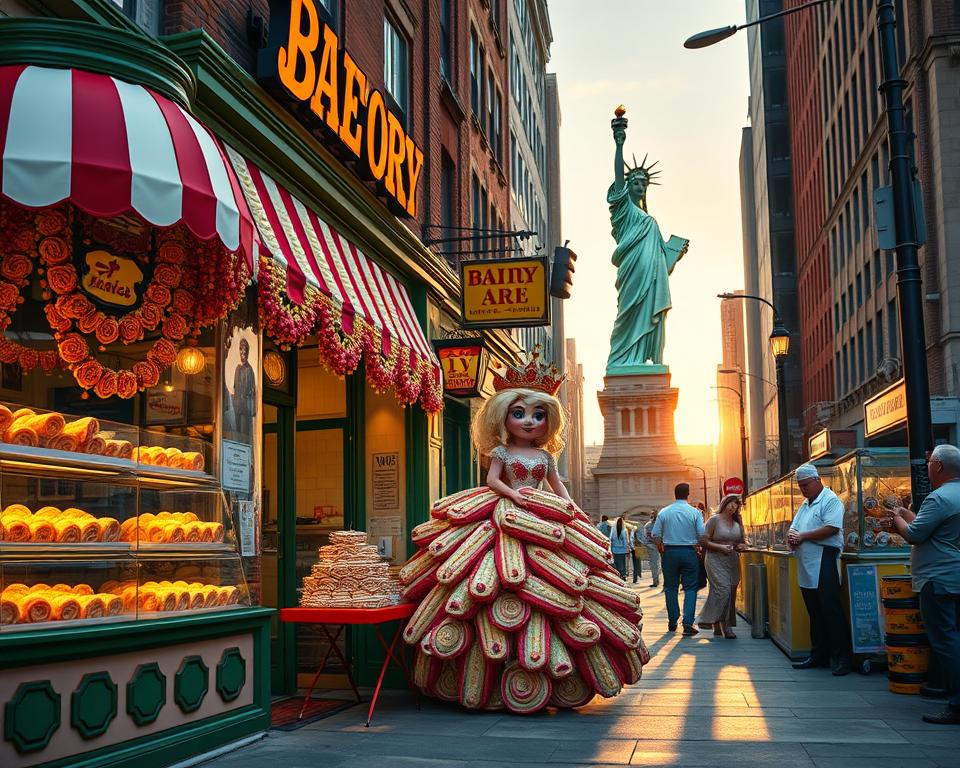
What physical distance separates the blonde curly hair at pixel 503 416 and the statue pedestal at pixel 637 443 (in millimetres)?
55042

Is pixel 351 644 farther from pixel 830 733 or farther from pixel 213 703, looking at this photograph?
pixel 830 733

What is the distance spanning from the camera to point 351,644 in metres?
10.5

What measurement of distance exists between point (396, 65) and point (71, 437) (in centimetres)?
955

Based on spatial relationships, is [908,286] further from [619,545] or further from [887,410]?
[887,410]

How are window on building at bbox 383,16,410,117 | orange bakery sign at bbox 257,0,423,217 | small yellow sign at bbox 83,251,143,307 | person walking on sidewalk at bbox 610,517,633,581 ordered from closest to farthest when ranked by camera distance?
small yellow sign at bbox 83,251,143,307, orange bakery sign at bbox 257,0,423,217, window on building at bbox 383,16,410,117, person walking on sidewalk at bbox 610,517,633,581

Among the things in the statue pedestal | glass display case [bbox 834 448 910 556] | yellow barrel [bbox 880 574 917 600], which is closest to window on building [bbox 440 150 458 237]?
glass display case [bbox 834 448 910 556]

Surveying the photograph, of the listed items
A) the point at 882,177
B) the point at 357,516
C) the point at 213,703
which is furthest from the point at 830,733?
the point at 882,177

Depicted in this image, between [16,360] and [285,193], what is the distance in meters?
3.00

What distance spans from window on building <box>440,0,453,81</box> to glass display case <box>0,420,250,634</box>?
12.0 metres

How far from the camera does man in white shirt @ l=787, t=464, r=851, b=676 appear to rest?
10352mm

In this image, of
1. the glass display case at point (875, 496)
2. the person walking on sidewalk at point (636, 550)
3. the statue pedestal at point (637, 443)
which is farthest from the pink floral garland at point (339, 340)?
the statue pedestal at point (637, 443)

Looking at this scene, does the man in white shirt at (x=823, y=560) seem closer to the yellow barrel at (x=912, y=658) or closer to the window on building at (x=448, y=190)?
the yellow barrel at (x=912, y=658)

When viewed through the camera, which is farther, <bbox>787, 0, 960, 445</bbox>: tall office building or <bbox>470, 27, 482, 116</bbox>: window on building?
<bbox>787, 0, 960, 445</bbox>: tall office building

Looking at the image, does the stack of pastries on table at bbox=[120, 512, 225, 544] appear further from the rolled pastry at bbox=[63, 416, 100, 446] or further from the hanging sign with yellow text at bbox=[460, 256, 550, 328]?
the hanging sign with yellow text at bbox=[460, 256, 550, 328]
